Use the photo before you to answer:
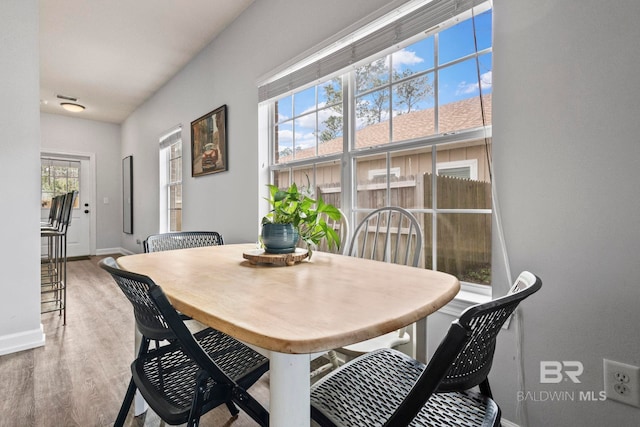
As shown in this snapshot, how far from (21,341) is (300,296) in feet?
8.44

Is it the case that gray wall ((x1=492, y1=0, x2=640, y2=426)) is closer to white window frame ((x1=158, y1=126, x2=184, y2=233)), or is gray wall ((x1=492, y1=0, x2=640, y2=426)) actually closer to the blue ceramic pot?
the blue ceramic pot

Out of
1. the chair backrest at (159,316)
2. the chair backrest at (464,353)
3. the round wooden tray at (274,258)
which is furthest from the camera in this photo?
the round wooden tray at (274,258)

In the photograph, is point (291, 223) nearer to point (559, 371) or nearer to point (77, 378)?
point (559, 371)

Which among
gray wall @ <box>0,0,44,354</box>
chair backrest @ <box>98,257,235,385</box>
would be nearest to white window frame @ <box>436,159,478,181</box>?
chair backrest @ <box>98,257,235,385</box>

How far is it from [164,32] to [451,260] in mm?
3540

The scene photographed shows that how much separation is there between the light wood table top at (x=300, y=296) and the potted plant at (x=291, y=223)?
12 centimetres

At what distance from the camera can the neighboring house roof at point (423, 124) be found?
5.28 feet

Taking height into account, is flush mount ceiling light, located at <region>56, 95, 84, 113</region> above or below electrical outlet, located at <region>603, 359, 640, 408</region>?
above

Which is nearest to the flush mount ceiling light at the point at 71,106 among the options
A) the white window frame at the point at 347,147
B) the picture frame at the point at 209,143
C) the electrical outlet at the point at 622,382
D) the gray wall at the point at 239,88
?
the gray wall at the point at 239,88

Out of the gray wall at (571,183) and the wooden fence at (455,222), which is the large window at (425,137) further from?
the gray wall at (571,183)

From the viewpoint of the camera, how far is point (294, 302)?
2.66 feet

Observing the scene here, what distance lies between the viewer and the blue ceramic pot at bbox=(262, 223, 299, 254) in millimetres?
1386

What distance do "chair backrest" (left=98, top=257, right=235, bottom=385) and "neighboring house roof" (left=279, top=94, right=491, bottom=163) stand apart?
5.02 feet

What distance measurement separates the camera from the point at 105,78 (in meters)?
4.60
